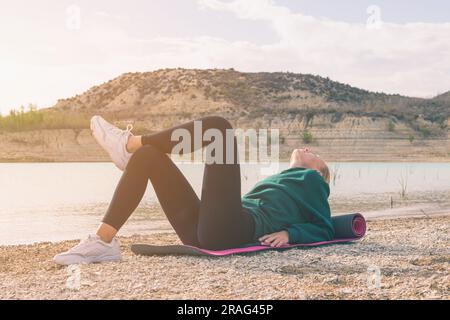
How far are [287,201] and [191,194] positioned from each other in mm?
689

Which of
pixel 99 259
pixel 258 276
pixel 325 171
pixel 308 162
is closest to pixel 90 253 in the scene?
pixel 99 259

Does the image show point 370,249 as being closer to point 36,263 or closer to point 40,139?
point 36,263

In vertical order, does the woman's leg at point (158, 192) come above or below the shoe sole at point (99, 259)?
above

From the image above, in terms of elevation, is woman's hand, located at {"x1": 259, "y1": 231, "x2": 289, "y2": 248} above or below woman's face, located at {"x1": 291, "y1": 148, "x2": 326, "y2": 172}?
below

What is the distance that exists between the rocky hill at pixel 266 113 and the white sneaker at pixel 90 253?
90.4ft

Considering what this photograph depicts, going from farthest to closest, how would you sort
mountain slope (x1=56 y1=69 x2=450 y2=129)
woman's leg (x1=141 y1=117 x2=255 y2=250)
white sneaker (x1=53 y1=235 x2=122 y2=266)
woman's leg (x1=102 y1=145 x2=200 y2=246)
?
mountain slope (x1=56 y1=69 x2=450 y2=129) < white sneaker (x1=53 y1=235 x2=122 y2=266) < woman's leg (x1=102 y1=145 x2=200 y2=246) < woman's leg (x1=141 y1=117 x2=255 y2=250)

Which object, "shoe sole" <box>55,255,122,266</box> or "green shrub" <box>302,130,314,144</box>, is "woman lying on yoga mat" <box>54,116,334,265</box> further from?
"green shrub" <box>302,130,314,144</box>

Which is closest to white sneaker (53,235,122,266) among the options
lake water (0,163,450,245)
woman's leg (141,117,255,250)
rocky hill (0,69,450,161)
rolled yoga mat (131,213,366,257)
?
rolled yoga mat (131,213,366,257)

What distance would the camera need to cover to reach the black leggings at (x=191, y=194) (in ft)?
13.8

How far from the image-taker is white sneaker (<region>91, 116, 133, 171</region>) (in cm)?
435

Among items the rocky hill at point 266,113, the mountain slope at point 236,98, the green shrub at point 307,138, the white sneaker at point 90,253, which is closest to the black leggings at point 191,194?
the white sneaker at point 90,253

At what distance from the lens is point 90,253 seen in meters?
4.49

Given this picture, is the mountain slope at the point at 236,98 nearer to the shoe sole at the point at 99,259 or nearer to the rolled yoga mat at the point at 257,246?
the rolled yoga mat at the point at 257,246

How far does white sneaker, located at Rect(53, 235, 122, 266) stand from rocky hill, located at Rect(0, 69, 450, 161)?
2755 centimetres
